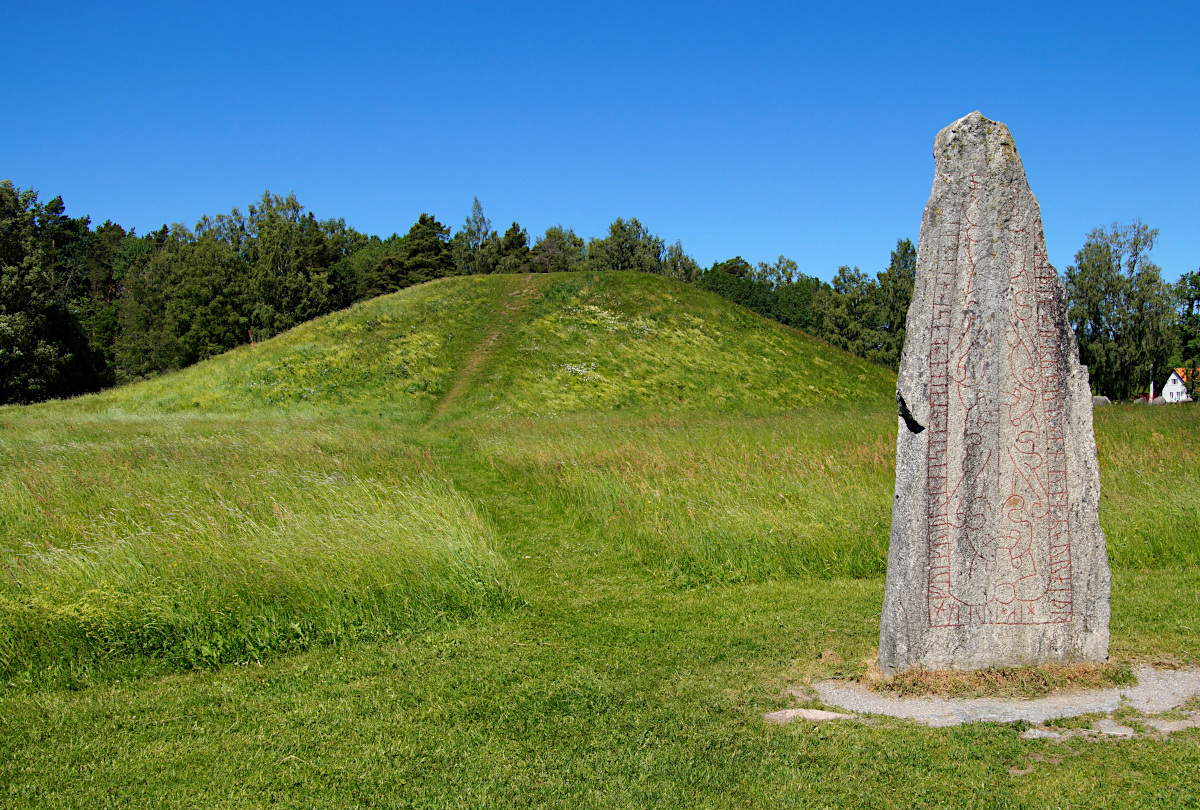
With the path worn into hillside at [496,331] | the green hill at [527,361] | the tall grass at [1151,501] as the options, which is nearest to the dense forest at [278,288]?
the green hill at [527,361]

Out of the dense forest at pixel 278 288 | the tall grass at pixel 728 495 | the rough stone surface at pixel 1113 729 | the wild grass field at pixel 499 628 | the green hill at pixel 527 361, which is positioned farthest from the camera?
the dense forest at pixel 278 288

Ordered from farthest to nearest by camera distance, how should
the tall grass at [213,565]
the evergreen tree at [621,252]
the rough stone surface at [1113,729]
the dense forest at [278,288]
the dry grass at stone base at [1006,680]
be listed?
the evergreen tree at [621,252] → the dense forest at [278,288] → the tall grass at [213,565] → the dry grass at stone base at [1006,680] → the rough stone surface at [1113,729]

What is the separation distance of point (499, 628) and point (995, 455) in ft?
14.7

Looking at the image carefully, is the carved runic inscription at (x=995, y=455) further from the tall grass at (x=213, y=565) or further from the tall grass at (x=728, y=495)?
the tall grass at (x=213, y=565)

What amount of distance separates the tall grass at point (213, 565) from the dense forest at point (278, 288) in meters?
41.2

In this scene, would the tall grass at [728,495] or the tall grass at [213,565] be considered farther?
the tall grass at [728,495]

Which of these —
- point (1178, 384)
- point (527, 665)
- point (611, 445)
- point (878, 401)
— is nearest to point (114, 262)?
point (878, 401)

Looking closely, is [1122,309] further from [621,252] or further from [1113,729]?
[1113,729]

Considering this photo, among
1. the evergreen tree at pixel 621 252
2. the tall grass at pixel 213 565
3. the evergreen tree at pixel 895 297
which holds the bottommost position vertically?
the tall grass at pixel 213 565

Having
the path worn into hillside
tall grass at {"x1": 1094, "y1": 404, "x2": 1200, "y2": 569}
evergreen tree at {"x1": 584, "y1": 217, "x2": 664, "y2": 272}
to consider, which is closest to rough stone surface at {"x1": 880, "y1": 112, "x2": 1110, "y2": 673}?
tall grass at {"x1": 1094, "y1": 404, "x2": 1200, "y2": 569}

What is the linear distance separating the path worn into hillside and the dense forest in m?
22.4

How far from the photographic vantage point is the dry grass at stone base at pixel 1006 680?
18.1 ft

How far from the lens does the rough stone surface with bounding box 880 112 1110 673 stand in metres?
5.75

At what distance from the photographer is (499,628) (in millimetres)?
7363
